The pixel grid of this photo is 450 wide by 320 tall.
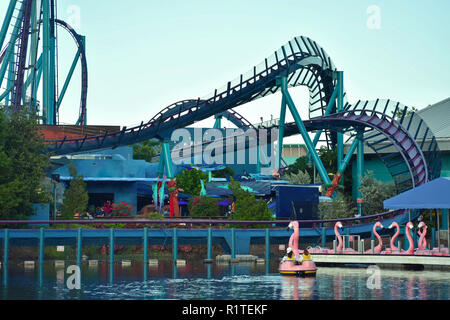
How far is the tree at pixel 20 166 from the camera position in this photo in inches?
1763

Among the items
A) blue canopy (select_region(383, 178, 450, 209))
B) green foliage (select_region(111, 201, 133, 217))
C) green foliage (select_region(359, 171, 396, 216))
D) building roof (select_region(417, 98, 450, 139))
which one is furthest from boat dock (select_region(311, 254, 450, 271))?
building roof (select_region(417, 98, 450, 139))

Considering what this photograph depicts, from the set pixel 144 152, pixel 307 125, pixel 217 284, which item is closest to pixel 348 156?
pixel 307 125

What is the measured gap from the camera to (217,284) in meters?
32.1

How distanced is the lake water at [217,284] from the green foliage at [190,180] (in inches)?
1189

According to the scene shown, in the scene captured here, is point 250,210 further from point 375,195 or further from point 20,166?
point 20,166

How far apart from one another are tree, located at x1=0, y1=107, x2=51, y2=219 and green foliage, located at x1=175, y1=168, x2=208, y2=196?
72.4ft

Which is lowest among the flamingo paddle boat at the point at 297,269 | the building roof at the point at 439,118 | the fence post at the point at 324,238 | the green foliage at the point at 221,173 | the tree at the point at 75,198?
the flamingo paddle boat at the point at 297,269

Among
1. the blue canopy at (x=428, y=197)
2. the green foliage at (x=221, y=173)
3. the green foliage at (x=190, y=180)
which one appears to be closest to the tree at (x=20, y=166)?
the blue canopy at (x=428, y=197)

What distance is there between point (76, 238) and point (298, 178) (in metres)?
27.4

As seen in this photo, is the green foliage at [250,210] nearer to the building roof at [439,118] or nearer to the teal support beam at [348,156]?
the teal support beam at [348,156]

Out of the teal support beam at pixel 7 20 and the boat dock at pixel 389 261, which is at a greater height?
the teal support beam at pixel 7 20

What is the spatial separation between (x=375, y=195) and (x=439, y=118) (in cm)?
1552

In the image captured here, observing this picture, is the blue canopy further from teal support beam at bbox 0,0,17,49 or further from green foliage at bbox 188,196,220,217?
teal support beam at bbox 0,0,17,49
